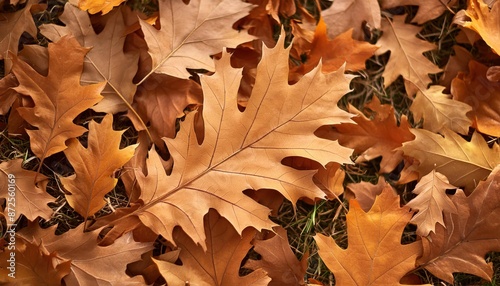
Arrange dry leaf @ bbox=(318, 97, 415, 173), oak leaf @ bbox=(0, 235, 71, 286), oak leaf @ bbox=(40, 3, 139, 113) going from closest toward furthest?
oak leaf @ bbox=(0, 235, 71, 286) → oak leaf @ bbox=(40, 3, 139, 113) → dry leaf @ bbox=(318, 97, 415, 173)

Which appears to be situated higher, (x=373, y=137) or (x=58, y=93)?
(x=58, y=93)

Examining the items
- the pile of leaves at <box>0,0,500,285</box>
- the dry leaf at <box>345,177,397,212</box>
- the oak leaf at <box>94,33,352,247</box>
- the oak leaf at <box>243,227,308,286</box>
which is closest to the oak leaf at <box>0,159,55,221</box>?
the pile of leaves at <box>0,0,500,285</box>

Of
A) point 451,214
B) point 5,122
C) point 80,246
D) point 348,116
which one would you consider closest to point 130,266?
point 80,246

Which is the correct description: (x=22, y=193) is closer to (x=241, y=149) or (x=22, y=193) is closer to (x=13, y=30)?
(x=13, y=30)

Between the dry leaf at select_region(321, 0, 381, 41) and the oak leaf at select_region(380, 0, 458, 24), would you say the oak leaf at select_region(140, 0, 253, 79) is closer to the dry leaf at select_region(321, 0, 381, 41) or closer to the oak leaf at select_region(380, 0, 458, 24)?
the dry leaf at select_region(321, 0, 381, 41)

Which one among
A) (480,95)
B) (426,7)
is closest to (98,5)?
(426,7)

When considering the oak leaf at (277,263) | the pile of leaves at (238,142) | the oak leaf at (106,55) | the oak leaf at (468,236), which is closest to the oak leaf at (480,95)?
the pile of leaves at (238,142)
